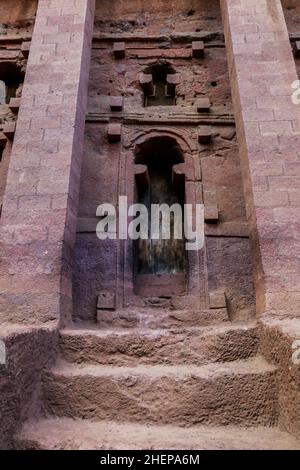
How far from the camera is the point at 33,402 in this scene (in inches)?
97.4

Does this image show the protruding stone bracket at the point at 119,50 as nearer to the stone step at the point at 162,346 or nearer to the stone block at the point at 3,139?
the stone block at the point at 3,139

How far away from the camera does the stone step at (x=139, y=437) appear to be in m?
2.06

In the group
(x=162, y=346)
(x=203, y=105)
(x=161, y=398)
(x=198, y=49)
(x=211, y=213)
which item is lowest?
(x=161, y=398)

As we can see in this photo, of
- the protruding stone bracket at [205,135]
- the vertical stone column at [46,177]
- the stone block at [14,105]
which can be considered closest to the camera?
the vertical stone column at [46,177]

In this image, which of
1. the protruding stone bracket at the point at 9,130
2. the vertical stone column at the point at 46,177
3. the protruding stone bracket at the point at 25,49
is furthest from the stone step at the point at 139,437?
the protruding stone bracket at the point at 25,49

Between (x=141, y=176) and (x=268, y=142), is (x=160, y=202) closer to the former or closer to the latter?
(x=141, y=176)

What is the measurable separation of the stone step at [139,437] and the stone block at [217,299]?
204 cm

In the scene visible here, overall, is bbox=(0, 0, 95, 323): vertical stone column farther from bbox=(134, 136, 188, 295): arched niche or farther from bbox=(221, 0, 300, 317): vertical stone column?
bbox=(221, 0, 300, 317): vertical stone column

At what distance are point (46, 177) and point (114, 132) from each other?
1922mm

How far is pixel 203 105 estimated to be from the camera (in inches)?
226

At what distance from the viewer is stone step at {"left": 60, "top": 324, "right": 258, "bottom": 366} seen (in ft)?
9.67
